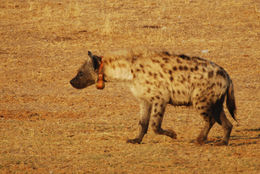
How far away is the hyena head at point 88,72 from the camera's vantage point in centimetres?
747

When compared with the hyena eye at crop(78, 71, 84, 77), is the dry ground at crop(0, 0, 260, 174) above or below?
below

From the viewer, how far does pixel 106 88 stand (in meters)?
11.4


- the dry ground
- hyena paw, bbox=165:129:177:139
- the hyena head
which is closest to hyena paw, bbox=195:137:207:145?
the dry ground

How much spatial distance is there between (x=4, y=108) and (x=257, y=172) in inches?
193

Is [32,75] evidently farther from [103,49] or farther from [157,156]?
[157,156]

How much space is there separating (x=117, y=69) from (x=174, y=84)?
710 millimetres

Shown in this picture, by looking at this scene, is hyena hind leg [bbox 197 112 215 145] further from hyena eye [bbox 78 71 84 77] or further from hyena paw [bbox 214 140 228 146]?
hyena eye [bbox 78 71 84 77]

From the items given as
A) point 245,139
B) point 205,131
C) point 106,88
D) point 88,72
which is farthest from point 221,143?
point 106,88

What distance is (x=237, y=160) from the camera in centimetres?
657

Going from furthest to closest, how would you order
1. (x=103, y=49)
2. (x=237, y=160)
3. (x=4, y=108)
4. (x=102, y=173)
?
(x=103, y=49) → (x=4, y=108) → (x=237, y=160) → (x=102, y=173)

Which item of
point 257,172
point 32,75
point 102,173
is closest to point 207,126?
point 257,172

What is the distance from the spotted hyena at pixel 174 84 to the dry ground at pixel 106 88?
0.29 m

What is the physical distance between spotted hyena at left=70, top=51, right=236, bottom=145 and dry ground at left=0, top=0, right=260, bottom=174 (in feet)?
0.95

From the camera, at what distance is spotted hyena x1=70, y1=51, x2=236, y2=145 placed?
7105mm
